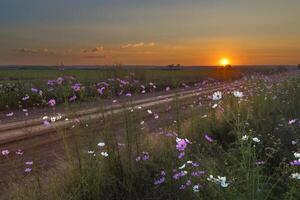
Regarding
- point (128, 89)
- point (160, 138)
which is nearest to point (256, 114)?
point (160, 138)

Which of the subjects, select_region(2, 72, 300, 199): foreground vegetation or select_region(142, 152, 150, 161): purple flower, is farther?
select_region(142, 152, 150, 161): purple flower

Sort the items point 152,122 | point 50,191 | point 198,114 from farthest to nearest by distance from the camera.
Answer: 1. point 152,122
2. point 198,114
3. point 50,191

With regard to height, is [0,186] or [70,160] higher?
[70,160]

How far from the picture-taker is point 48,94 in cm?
2116

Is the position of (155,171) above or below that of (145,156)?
below

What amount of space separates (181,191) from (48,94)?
1560 centimetres

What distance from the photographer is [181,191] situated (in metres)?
6.23

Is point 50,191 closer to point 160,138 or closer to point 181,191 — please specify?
point 181,191

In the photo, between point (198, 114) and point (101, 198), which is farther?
point (198, 114)

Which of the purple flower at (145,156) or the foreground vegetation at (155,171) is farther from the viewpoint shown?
the purple flower at (145,156)

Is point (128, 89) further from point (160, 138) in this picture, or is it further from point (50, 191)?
point (50, 191)

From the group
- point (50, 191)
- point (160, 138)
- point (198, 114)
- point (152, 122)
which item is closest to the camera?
point (50, 191)

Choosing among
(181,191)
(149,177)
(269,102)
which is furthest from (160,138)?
(269,102)

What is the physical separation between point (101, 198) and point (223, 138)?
4271 mm
